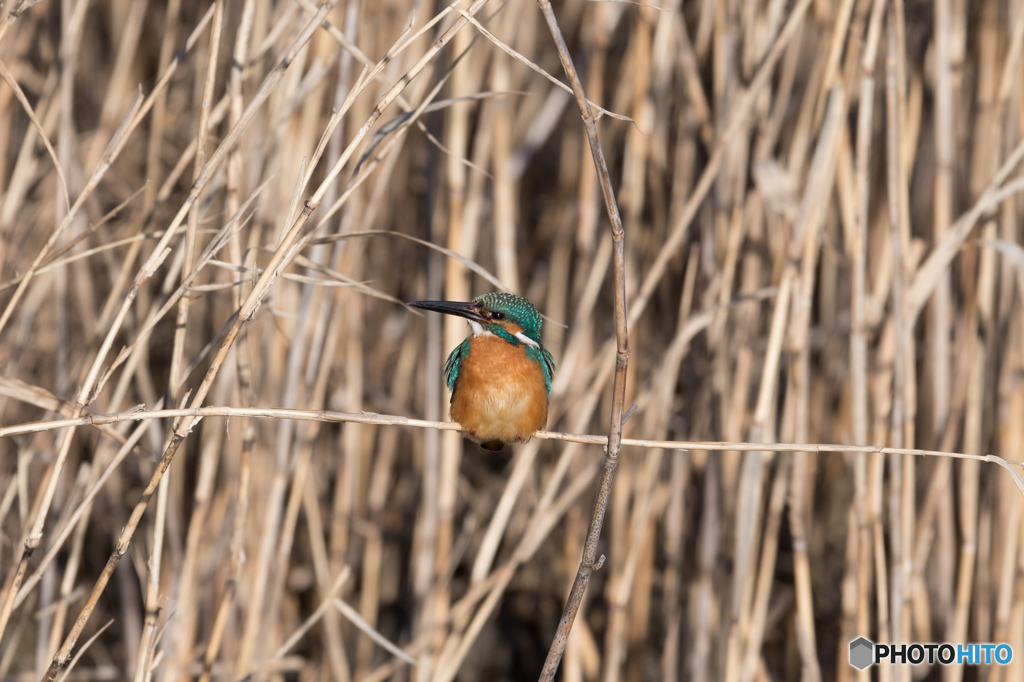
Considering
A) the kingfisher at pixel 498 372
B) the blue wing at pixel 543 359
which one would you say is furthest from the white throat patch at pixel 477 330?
the blue wing at pixel 543 359

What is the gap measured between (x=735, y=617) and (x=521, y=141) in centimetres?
175

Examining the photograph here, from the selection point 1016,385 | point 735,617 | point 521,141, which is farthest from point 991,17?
point 735,617

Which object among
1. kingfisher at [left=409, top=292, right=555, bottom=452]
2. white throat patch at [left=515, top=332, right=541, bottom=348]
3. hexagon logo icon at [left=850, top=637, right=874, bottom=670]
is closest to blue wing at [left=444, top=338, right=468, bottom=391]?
kingfisher at [left=409, top=292, right=555, bottom=452]

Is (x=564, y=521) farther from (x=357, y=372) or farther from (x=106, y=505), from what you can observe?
(x=106, y=505)

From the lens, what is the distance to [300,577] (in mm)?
3109

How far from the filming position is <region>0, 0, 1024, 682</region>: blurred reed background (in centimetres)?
181

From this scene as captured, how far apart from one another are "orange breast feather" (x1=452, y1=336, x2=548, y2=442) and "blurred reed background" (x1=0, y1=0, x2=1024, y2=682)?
0.33 metres

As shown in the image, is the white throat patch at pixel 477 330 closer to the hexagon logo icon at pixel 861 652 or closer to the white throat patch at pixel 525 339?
the white throat patch at pixel 525 339

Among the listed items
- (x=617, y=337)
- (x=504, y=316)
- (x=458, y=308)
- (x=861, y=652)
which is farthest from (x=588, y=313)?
(x=617, y=337)

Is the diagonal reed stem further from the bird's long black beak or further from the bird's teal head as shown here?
the bird's teal head

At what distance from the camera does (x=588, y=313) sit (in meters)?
2.29

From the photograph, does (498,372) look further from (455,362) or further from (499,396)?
(455,362)

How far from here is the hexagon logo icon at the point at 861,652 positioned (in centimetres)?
189

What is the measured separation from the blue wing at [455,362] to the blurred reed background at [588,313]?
217 mm
